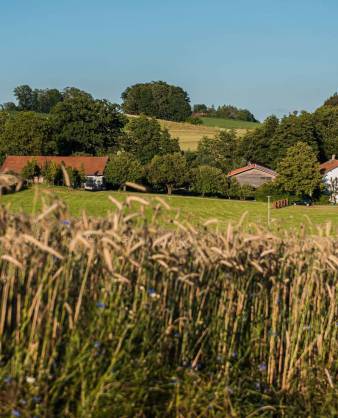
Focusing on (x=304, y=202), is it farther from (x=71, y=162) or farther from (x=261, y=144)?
(x=71, y=162)

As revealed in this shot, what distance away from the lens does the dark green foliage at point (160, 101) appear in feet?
477

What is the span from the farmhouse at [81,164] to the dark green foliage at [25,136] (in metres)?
4.97

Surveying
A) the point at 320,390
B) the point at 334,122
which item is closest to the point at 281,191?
the point at 334,122

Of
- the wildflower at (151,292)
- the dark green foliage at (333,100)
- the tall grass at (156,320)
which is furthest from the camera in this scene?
the dark green foliage at (333,100)

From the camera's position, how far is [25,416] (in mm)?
3697

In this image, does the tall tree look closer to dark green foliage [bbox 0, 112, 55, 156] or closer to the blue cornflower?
dark green foliage [bbox 0, 112, 55, 156]

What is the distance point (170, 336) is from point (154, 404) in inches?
18.9

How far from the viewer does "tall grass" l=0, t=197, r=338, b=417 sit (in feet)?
12.8

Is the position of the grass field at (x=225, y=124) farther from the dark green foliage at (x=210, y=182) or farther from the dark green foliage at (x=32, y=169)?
the dark green foliage at (x=32, y=169)

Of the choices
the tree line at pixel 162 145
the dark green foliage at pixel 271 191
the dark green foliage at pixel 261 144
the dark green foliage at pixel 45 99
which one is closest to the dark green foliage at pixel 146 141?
the tree line at pixel 162 145

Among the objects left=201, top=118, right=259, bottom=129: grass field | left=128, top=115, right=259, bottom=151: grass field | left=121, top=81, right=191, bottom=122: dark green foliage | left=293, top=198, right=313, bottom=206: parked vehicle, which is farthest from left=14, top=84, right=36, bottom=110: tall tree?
left=293, top=198, right=313, bottom=206: parked vehicle

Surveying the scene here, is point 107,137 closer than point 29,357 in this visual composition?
No

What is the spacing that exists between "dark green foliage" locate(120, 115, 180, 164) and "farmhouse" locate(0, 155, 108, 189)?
12.4 meters

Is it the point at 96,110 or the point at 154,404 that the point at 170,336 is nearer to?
the point at 154,404
